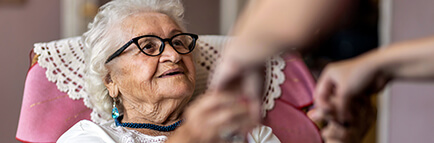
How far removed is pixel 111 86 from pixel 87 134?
23cm

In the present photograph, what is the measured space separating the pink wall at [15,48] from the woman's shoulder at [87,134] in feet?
4.63

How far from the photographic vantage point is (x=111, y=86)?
1.51 meters

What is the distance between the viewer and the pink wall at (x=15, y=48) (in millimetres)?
2596

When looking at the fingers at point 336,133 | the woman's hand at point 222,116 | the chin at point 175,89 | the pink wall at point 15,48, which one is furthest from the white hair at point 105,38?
the pink wall at point 15,48

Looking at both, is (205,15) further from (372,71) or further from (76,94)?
(372,71)

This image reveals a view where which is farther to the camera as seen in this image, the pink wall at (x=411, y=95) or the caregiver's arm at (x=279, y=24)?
the pink wall at (x=411, y=95)

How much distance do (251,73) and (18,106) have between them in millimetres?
2451

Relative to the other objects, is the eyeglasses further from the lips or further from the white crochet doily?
the white crochet doily

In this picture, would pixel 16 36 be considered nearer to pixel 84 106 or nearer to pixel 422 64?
pixel 84 106

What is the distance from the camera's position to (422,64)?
1.52 ft

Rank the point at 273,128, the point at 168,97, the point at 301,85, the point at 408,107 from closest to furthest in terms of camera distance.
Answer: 1. the point at 168,97
2. the point at 273,128
3. the point at 301,85
4. the point at 408,107

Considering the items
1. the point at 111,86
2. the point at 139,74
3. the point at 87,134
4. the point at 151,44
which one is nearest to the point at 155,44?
the point at 151,44

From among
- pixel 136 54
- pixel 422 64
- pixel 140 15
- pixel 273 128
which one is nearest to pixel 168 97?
pixel 136 54

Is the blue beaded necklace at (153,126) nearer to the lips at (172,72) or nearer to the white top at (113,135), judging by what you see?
the white top at (113,135)
